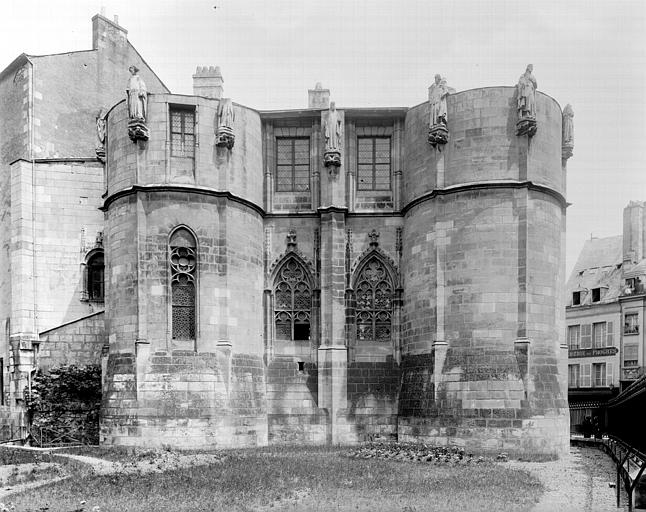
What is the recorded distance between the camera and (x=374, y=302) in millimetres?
23453

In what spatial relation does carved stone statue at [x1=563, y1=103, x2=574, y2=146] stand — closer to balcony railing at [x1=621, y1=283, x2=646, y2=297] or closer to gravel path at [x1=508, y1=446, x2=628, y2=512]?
gravel path at [x1=508, y1=446, x2=628, y2=512]

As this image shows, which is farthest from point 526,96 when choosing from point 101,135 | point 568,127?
point 101,135

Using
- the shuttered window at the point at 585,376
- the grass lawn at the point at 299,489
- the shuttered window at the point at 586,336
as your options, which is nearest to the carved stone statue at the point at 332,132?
the grass lawn at the point at 299,489

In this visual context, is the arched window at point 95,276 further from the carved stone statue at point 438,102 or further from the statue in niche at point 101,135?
the carved stone statue at point 438,102

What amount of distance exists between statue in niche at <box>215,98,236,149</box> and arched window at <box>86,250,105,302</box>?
25.8 ft

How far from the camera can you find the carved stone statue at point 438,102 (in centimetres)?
2148

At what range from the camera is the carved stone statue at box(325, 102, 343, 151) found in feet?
75.5

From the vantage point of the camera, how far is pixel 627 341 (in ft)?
124

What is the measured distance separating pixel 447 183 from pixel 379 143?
369 cm

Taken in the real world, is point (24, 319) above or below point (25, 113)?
below

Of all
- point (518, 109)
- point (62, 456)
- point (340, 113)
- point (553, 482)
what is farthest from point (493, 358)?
point (62, 456)

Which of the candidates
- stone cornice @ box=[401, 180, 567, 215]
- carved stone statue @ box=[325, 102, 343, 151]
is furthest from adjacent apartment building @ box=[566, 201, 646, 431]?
carved stone statue @ box=[325, 102, 343, 151]

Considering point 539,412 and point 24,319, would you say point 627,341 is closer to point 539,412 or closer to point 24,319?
point 539,412

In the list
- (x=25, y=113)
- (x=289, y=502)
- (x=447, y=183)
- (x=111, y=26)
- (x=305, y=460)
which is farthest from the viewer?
(x=111, y=26)
